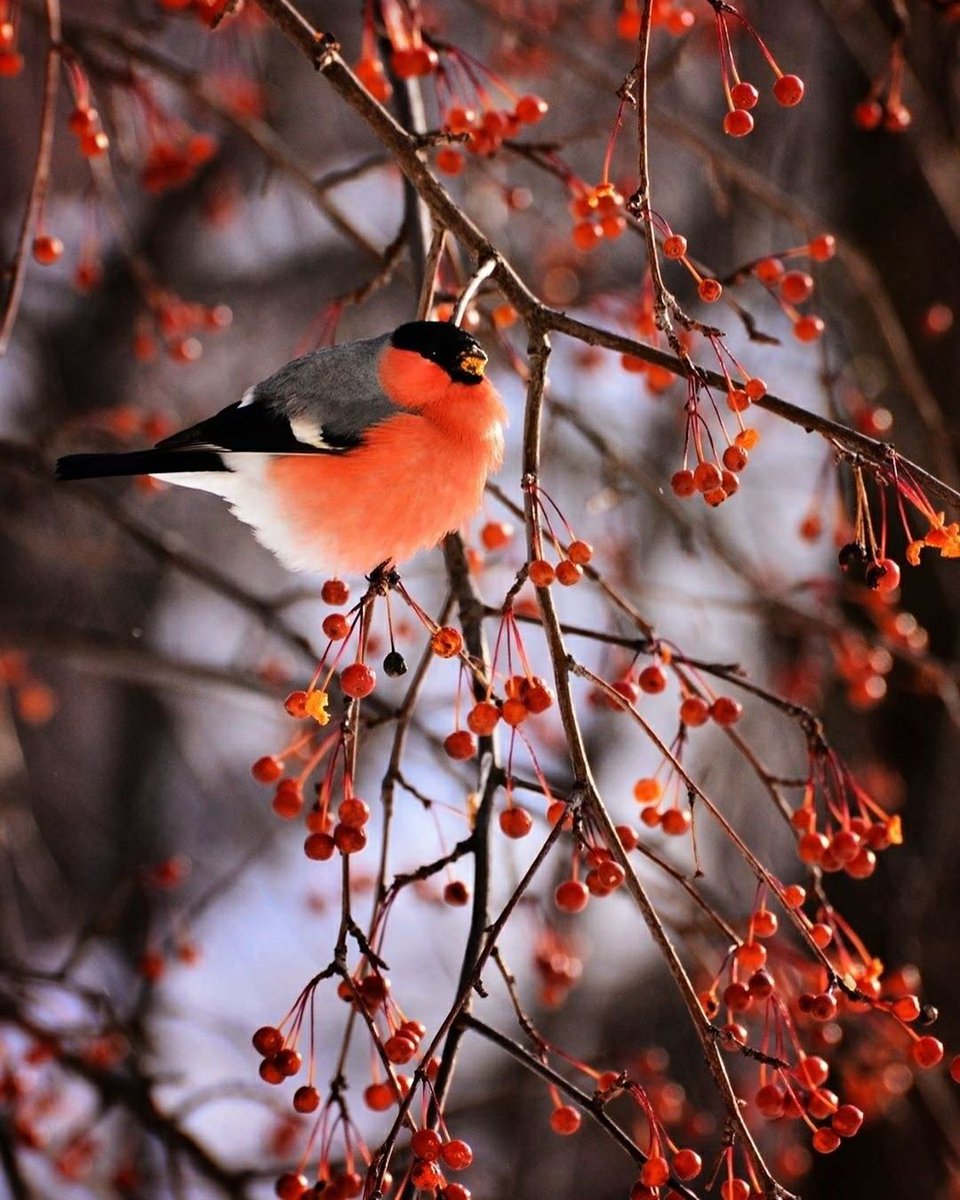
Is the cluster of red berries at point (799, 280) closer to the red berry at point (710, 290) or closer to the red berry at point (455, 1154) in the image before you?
the red berry at point (710, 290)

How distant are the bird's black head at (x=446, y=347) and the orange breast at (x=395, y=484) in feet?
0.12

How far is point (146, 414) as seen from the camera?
3404 millimetres

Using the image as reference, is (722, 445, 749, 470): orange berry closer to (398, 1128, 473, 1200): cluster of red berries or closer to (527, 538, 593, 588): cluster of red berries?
(527, 538, 593, 588): cluster of red berries

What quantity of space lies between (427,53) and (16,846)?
2.24 m

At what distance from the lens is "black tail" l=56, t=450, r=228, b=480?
201 cm

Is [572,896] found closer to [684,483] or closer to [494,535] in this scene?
[684,483]

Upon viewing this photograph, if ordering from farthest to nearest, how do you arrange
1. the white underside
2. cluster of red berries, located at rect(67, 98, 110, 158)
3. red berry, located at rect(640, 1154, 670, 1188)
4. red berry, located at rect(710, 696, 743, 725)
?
1. cluster of red berries, located at rect(67, 98, 110, 158)
2. the white underside
3. red berry, located at rect(710, 696, 743, 725)
4. red berry, located at rect(640, 1154, 670, 1188)

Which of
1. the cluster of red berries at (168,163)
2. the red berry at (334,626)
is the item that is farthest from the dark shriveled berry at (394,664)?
the cluster of red berries at (168,163)

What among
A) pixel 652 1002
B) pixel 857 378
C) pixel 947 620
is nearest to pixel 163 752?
pixel 652 1002

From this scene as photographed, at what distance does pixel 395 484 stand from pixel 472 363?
229mm

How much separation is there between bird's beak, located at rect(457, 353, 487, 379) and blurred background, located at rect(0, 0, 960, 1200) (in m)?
0.22

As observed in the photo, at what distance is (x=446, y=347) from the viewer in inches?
79.4

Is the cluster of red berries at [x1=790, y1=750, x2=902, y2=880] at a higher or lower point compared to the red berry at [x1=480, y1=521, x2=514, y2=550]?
higher

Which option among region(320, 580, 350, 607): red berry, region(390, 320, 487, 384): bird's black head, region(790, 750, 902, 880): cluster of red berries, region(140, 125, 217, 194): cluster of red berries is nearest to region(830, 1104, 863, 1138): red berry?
region(790, 750, 902, 880): cluster of red berries
